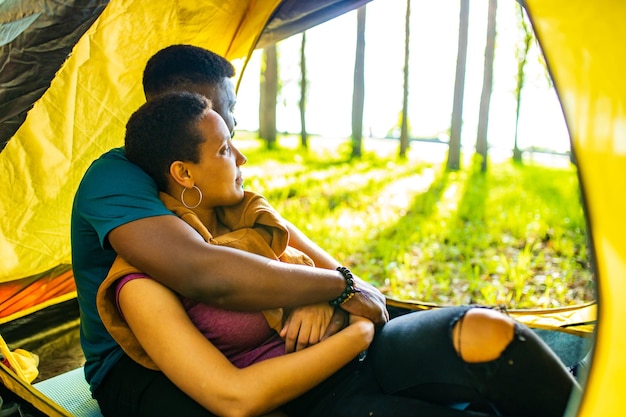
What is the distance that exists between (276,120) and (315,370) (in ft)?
25.9

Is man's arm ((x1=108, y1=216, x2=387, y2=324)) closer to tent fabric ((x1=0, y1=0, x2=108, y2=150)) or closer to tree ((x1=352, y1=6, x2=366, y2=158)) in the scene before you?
tent fabric ((x1=0, y1=0, x2=108, y2=150))

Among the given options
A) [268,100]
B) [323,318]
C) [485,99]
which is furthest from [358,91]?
[323,318]

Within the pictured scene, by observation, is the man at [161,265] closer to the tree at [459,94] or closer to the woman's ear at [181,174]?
the woman's ear at [181,174]

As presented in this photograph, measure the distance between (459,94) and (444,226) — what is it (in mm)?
2829

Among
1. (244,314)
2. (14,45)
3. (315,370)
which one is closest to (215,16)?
(14,45)

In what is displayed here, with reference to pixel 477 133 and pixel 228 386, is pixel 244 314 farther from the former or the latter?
pixel 477 133

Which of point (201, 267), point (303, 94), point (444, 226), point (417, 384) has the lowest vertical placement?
point (444, 226)

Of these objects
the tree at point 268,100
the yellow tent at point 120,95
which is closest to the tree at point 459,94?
the tree at point 268,100

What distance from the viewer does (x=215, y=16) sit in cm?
256

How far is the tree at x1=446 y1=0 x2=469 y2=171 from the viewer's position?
6759 mm

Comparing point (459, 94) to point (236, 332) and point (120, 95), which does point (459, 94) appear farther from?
point (236, 332)

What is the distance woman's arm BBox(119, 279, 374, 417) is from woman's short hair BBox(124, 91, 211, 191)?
0.32 meters

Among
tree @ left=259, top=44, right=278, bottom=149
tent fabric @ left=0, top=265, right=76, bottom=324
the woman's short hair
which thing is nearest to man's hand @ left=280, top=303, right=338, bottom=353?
the woman's short hair

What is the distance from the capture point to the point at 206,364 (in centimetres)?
128
